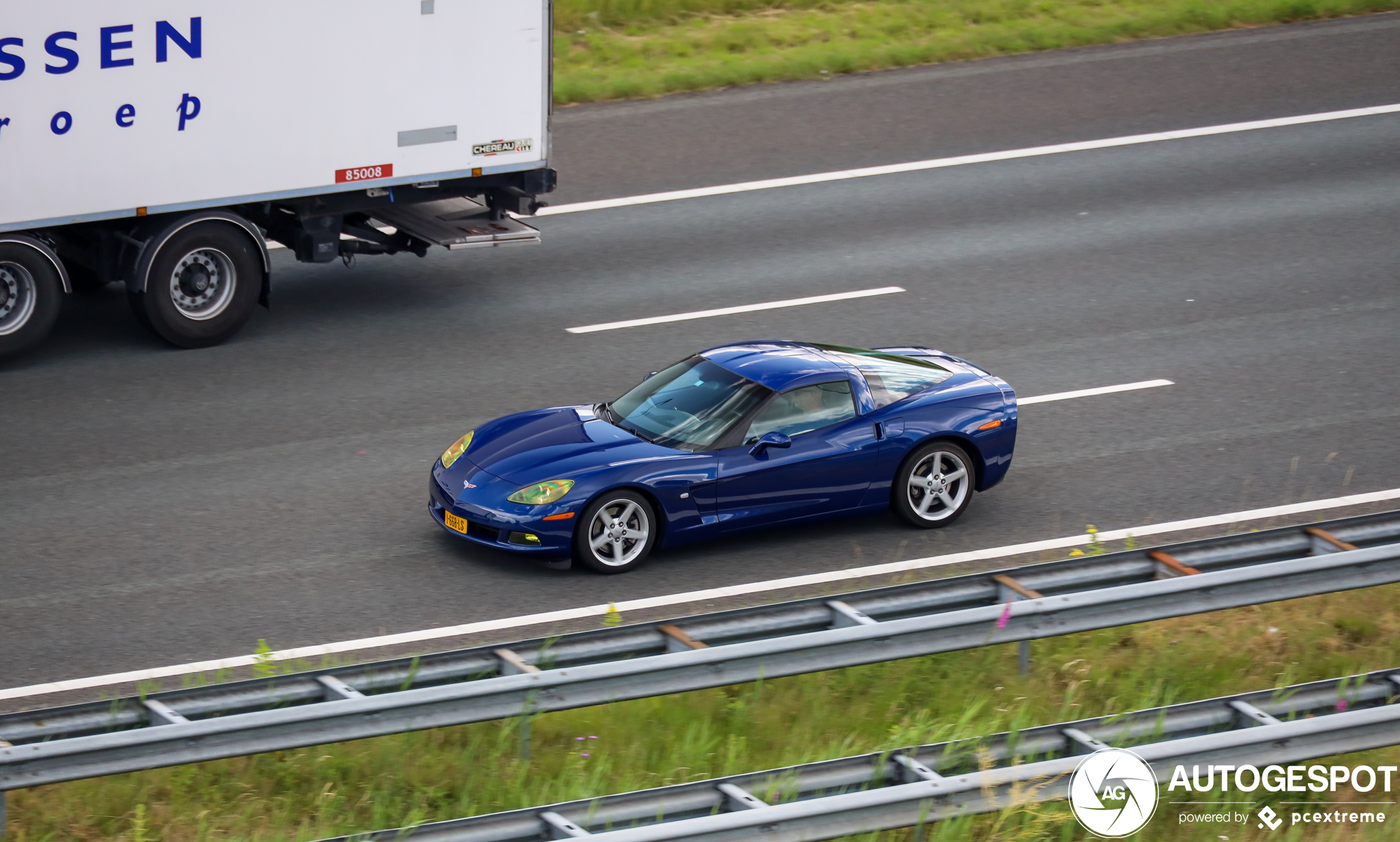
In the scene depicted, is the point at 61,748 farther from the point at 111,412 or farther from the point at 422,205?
the point at 422,205

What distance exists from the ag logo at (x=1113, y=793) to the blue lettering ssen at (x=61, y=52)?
9895 millimetres

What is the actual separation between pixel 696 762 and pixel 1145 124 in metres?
13.9

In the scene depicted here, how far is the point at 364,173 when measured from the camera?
14523 mm

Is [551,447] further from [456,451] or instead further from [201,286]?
[201,286]

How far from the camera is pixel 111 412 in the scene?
42.6 feet

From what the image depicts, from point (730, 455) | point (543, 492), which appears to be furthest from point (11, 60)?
point (730, 455)

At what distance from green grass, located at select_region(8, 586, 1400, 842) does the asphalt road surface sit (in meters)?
1.77

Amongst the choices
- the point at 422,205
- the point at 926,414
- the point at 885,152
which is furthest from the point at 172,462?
the point at 885,152

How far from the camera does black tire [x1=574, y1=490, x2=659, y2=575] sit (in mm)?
10320

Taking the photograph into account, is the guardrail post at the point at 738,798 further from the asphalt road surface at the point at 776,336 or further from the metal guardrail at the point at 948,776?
the asphalt road surface at the point at 776,336

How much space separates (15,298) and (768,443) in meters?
6.72

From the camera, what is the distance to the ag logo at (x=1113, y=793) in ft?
22.8

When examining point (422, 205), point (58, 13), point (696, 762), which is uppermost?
point (58, 13)

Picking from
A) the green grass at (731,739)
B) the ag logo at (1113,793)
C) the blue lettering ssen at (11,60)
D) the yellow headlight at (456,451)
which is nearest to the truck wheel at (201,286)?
the blue lettering ssen at (11,60)
